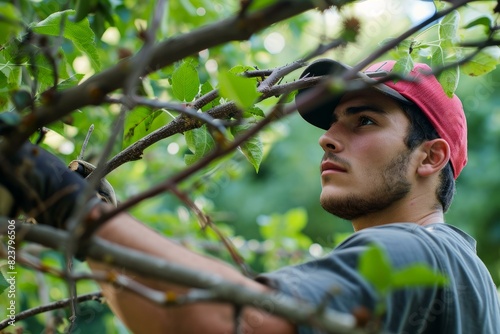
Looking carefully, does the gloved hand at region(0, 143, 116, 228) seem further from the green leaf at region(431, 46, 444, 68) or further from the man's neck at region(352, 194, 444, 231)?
the man's neck at region(352, 194, 444, 231)

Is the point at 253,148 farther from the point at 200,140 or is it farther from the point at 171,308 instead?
the point at 171,308

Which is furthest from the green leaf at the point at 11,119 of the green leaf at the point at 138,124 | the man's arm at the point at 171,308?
the green leaf at the point at 138,124

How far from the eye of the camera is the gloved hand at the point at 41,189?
0.79 metres

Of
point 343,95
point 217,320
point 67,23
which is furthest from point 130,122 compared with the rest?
point 217,320

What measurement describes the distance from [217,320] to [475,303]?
57 centimetres

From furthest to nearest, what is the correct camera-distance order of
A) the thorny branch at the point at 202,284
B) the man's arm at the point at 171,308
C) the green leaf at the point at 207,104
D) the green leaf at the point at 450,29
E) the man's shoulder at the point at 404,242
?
the green leaf at the point at 207,104, the green leaf at the point at 450,29, the man's shoulder at the point at 404,242, the man's arm at the point at 171,308, the thorny branch at the point at 202,284

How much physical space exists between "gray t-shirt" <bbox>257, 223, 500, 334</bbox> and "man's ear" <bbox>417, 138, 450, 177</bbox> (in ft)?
0.90

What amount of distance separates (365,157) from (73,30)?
2.16 ft

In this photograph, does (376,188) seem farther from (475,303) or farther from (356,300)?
(356,300)

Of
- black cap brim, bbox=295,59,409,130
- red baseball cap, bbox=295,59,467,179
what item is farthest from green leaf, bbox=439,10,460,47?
red baseball cap, bbox=295,59,467,179

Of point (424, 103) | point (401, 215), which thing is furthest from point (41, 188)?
point (424, 103)

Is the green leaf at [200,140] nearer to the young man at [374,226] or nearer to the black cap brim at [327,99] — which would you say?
the black cap brim at [327,99]

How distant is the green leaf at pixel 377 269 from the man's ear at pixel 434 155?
1.05 meters

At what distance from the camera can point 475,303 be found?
1.27 metres
